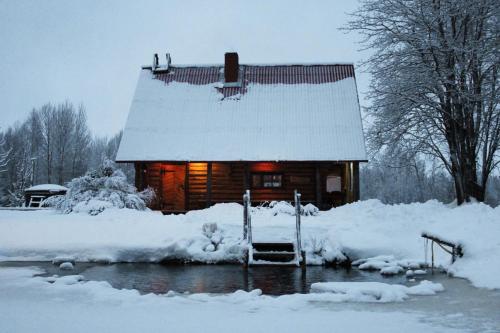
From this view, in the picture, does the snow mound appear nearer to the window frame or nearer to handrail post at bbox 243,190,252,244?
handrail post at bbox 243,190,252,244

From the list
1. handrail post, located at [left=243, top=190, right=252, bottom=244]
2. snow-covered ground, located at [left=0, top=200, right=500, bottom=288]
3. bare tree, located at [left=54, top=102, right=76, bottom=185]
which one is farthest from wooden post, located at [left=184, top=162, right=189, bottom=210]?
bare tree, located at [left=54, top=102, right=76, bottom=185]

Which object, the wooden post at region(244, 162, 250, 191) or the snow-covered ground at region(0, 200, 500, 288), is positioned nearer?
the snow-covered ground at region(0, 200, 500, 288)

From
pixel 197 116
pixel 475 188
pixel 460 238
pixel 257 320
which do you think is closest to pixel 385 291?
pixel 257 320

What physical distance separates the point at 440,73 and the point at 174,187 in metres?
14.6

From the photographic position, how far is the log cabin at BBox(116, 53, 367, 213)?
22.0 m

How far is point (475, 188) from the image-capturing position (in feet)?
54.5

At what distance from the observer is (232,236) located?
45.4 ft

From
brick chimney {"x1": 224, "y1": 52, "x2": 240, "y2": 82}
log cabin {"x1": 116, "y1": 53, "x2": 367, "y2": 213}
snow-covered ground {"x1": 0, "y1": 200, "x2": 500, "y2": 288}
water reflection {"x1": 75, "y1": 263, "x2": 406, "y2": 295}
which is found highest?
brick chimney {"x1": 224, "y1": 52, "x2": 240, "y2": 82}

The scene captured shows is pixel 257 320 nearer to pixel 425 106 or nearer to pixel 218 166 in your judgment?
pixel 425 106

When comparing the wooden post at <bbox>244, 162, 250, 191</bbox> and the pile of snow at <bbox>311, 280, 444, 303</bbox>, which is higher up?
the wooden post at <bbox>244, 162, 250, 191</bbox>

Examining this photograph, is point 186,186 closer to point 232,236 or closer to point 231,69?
point 231,69

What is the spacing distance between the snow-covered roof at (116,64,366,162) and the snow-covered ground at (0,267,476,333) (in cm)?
1386

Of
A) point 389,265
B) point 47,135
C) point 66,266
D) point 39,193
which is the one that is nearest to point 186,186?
point 66,266

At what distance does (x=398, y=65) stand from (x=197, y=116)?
10.8m
